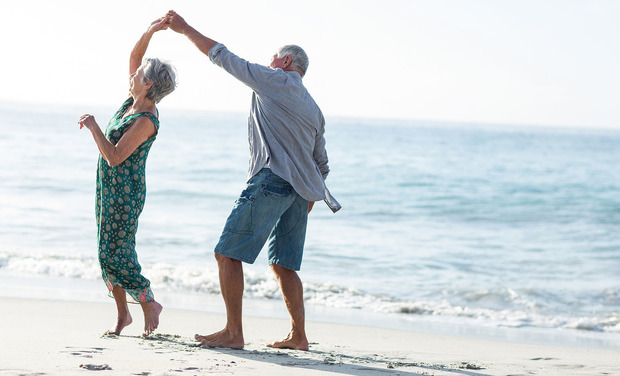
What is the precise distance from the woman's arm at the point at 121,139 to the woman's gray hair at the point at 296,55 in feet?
2.59

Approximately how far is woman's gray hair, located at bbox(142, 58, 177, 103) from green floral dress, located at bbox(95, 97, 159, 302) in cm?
12

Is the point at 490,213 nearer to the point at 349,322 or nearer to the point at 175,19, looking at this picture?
the point at 349,322

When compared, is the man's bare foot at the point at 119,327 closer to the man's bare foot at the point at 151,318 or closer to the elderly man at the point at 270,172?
the man's bare foot at the point at 151,318

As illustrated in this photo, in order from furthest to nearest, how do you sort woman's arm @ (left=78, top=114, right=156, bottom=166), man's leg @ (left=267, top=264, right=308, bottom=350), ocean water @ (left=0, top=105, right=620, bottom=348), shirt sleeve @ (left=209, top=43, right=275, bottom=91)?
ocean water @ (left=0, top=105, right=620, bottom=348) → man's leg @ (left=267, top=264, right=308, bottom=350) → shirt sleeve @ (left=209, top=43, right=275, bottom=91) → woman's arm @ (left=78, top=114, right=156, bottom=166)

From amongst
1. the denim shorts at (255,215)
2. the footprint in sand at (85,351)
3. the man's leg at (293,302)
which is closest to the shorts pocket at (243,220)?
the denim shorts at (255,215)

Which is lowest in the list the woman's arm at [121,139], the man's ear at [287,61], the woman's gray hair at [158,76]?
the woman's arm at [121,139]

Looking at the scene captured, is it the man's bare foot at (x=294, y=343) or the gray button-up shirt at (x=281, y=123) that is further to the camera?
the man's bare foot at (x=294, y=343)

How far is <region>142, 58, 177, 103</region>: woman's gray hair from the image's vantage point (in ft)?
11.8

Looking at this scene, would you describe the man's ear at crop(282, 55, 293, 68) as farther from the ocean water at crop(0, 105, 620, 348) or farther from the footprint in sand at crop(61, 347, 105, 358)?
the ocean water at crop(0, 105, 620, 348)

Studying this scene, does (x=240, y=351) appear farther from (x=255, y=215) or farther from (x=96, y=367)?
(x=96, y=367)

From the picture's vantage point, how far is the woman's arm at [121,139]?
11.3 ft

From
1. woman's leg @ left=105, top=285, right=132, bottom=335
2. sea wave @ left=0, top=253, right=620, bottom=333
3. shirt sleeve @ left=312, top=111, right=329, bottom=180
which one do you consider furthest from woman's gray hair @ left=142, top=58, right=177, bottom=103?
sea wave @ left=0, top=253, right=620, bottom=333

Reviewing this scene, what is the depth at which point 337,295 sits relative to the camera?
6875mm

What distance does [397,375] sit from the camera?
11.1ft
